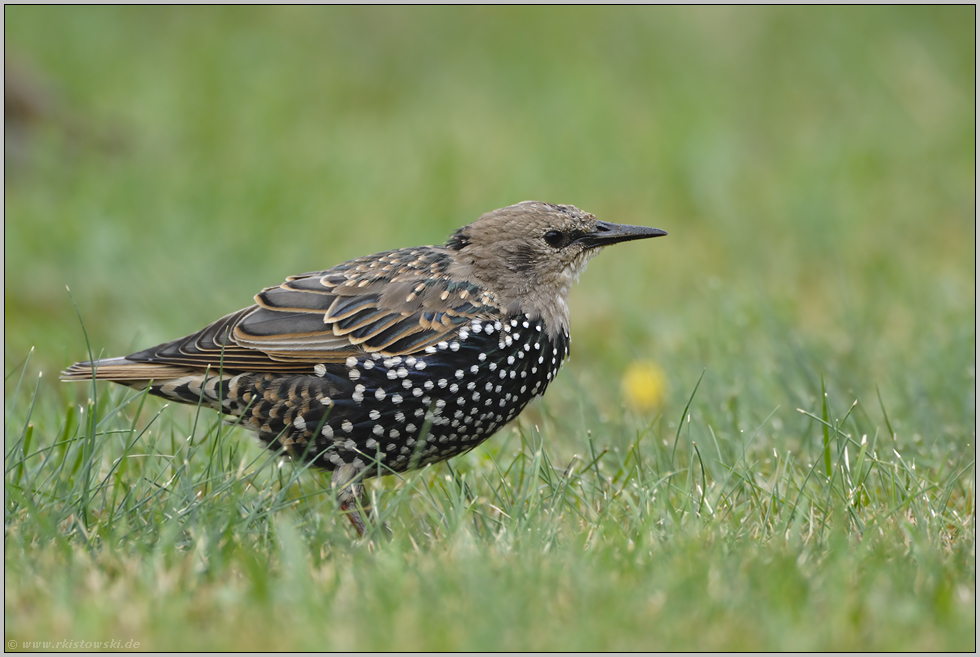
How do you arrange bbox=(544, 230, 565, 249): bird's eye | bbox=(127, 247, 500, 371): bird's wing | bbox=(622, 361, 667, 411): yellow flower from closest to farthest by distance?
1. bbox=(127, 247, 500, 371): bird's wing
2. bbox=(544, 230, 565, 249): bird's eye
3. bbox=(622, 361, 667, 411): yellow flower

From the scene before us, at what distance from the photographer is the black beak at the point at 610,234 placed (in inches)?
180

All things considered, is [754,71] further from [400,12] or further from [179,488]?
[179,488]

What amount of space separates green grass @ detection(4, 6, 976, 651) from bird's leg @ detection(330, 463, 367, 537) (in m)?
0.16

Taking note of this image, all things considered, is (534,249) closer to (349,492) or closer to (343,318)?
(343,318)

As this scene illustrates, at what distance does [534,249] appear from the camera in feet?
14.9

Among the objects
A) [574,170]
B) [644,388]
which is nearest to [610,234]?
[644,388]

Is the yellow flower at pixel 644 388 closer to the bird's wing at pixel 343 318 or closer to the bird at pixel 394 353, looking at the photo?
the bird at pixel 394 353

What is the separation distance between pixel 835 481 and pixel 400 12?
9.05m

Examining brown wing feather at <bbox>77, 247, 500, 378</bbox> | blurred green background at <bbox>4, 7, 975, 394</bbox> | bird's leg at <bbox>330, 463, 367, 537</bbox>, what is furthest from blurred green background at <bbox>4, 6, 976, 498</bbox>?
bird's leg at <bbox>330, 463, 367, 537</bbox>

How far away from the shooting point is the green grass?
299 centimetres

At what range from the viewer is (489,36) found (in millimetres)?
11602

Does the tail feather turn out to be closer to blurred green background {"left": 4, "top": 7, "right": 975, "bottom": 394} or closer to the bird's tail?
the bird's tail

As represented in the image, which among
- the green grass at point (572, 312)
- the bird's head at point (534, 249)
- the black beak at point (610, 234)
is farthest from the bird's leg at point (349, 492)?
the black beak at point (610, 234)

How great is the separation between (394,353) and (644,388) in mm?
1970
